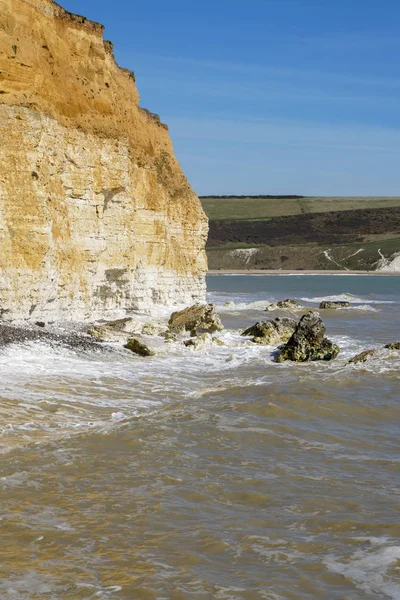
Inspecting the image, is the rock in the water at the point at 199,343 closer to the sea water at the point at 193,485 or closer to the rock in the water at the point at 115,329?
the rock in the water at the point at 115,329

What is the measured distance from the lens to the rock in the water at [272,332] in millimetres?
21891

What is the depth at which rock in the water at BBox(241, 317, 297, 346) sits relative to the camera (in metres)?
21.9

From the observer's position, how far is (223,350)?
20.1 meters

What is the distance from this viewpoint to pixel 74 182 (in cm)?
2105

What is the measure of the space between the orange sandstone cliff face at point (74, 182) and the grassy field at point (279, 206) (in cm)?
14234

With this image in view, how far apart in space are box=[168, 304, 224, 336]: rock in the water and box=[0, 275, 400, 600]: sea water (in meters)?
7.74

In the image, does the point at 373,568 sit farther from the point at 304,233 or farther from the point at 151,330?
the point at 304,233

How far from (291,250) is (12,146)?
392ft

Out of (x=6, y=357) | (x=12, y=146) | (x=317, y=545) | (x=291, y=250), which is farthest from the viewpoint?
(x=291, y=250)

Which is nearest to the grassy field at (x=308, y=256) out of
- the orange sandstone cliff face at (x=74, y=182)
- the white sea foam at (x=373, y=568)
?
the orange sandstone cliff face at (x=74, y=182)

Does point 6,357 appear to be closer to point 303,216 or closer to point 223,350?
point 223,350

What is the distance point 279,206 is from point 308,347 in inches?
6652

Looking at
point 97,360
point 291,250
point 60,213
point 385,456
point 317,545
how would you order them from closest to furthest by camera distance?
point 317,545 < point 385,456 < point 97,360 < point 60,213 < point 291,250

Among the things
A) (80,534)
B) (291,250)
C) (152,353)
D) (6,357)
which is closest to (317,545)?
(80,534)
